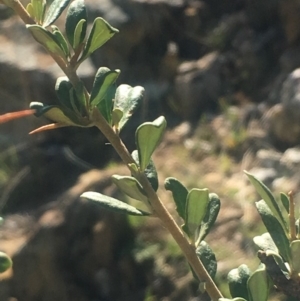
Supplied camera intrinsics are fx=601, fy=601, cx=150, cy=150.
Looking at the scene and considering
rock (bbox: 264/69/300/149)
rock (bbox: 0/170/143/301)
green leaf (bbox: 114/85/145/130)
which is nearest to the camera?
green leaf (bbox: 114/85/145/130)

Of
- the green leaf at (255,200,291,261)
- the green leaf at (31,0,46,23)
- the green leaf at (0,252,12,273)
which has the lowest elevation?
the green leaf at (0,252,12,273)

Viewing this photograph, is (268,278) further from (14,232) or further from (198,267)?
(14,232)

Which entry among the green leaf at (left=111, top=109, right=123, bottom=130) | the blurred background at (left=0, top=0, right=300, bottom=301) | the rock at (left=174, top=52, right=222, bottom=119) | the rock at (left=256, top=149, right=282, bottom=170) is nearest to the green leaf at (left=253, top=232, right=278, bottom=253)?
the green leaf at (left=111, top=109, right=123, bottom=130)

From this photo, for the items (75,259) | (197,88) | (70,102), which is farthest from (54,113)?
(197,88)

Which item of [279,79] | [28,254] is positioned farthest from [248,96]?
[28,254]

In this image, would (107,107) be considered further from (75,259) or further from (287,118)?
(287,118)

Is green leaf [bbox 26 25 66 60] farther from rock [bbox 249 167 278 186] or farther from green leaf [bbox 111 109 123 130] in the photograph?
rock [bbox 249 167 278 186]
